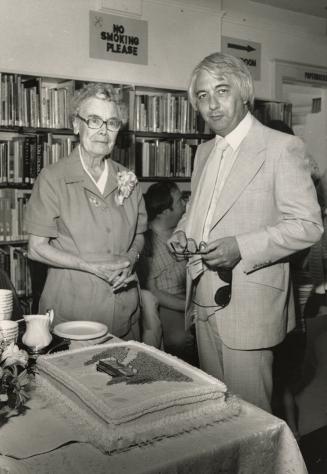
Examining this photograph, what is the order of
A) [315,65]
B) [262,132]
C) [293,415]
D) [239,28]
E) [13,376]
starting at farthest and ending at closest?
[315,65] → [239,28] → [293,415] → [262,132] → [13,376]

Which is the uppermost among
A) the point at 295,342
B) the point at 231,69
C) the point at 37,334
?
the point at 231,69

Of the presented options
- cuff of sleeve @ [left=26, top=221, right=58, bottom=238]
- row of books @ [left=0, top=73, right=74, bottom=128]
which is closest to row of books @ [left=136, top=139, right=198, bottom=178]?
row of books @ [left=0, top=73, right=74, bottom=128]

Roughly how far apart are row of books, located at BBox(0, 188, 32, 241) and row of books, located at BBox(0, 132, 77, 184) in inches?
5.0

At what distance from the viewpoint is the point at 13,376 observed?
4.24 feet

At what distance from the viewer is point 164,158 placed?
195 inches

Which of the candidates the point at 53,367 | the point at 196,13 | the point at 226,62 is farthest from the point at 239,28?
the point at 53,367

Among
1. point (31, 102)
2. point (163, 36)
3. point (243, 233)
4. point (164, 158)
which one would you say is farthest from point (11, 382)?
Result: point (163, 36)

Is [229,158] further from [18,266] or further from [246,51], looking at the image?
[246,51]

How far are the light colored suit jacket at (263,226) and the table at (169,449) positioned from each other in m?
0.64

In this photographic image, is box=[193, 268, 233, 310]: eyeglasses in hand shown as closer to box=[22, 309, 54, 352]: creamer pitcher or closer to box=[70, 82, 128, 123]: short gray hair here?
box=[22, 309, 54, 352]: creamer pitcher

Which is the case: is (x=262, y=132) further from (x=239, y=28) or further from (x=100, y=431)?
(x=239, y=28)

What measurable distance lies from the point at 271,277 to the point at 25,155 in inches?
106

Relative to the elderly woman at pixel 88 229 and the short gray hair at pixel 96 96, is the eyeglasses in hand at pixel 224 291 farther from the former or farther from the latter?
the short gray hair at pixel 96 96

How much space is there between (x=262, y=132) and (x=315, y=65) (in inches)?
193
